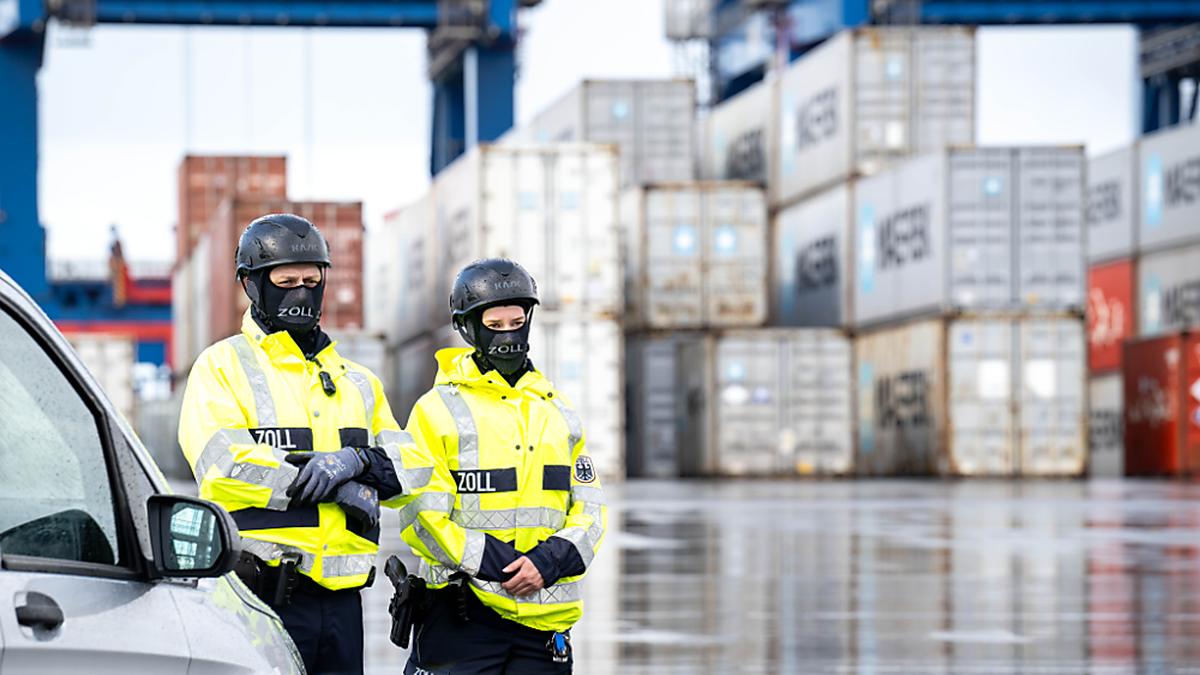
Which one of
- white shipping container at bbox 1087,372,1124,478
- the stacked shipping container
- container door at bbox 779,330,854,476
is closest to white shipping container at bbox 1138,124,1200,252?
the stacked shipping container

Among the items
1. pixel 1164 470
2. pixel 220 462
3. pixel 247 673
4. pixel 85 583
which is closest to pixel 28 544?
pixel 85 583

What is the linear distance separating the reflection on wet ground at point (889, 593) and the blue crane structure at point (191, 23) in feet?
76.9

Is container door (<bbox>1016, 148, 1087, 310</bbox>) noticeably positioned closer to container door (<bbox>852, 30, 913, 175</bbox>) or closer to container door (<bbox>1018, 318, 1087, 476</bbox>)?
container door (<bbox>1018, 318, 1087, 476</bbox>)

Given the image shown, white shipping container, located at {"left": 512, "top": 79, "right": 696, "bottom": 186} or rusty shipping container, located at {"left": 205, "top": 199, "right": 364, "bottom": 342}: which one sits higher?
white shipping container, located at {"left": 512, "top": 79, "right": 696, "bottom": 186}

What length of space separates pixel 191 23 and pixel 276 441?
44.0 meters

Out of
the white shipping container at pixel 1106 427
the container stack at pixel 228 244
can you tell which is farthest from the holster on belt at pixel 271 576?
the white shipping container at pixel 1106 427

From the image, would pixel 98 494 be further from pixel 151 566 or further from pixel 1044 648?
pixel 1044 648

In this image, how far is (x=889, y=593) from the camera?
47.4ft

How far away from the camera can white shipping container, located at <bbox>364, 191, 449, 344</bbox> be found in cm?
4131

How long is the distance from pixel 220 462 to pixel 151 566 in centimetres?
155

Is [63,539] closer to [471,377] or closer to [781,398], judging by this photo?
[471,377]

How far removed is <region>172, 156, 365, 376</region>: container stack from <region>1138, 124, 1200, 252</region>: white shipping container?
19.9 m

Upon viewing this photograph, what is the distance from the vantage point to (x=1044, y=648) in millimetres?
10852

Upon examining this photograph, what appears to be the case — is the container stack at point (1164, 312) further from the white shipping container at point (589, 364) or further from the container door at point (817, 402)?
the white shipping container at point (589, 364)
